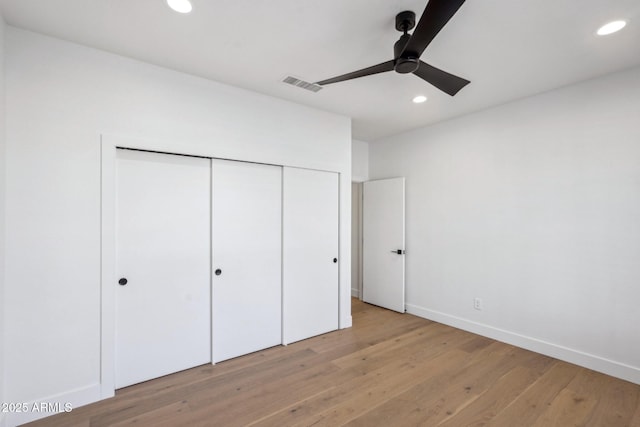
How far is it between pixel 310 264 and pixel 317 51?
224 cm

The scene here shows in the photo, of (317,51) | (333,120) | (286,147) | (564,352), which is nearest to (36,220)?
(286,147)

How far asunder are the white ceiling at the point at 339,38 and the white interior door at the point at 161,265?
0.89 metres

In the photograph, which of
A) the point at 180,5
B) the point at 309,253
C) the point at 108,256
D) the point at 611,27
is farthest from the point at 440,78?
the point at 108,256

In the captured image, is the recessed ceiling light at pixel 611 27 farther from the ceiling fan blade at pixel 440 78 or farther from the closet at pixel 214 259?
the closet at pixel 214 259

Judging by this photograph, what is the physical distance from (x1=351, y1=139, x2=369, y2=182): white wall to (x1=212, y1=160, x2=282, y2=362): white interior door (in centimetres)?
195

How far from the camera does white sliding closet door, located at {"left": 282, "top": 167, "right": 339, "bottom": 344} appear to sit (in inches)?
134

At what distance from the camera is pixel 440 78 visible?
6.79ft

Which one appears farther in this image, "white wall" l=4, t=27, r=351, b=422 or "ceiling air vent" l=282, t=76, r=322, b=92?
"ceiling air vent" l=282, t=76, r=322, b=92

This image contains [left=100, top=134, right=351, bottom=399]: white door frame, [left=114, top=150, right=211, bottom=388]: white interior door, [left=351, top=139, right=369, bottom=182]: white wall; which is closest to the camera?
[left=100, top=134, right=351, bottom=399]: white door frame

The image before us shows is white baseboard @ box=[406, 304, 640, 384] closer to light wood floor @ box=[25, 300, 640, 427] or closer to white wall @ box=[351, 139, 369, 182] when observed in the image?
light wood floor @ box=[25, 300, 640, 427]

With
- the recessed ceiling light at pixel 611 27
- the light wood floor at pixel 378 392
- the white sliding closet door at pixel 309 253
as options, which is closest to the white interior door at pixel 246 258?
the white sliding closet door at pixel 309 253

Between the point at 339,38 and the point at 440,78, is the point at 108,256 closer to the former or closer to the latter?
the point at 339,38

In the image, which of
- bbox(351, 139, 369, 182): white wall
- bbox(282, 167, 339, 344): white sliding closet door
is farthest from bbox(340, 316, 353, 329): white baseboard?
bbox(351, 139, 369, 182): white wall

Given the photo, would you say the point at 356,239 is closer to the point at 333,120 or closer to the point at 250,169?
the point at 333,120
